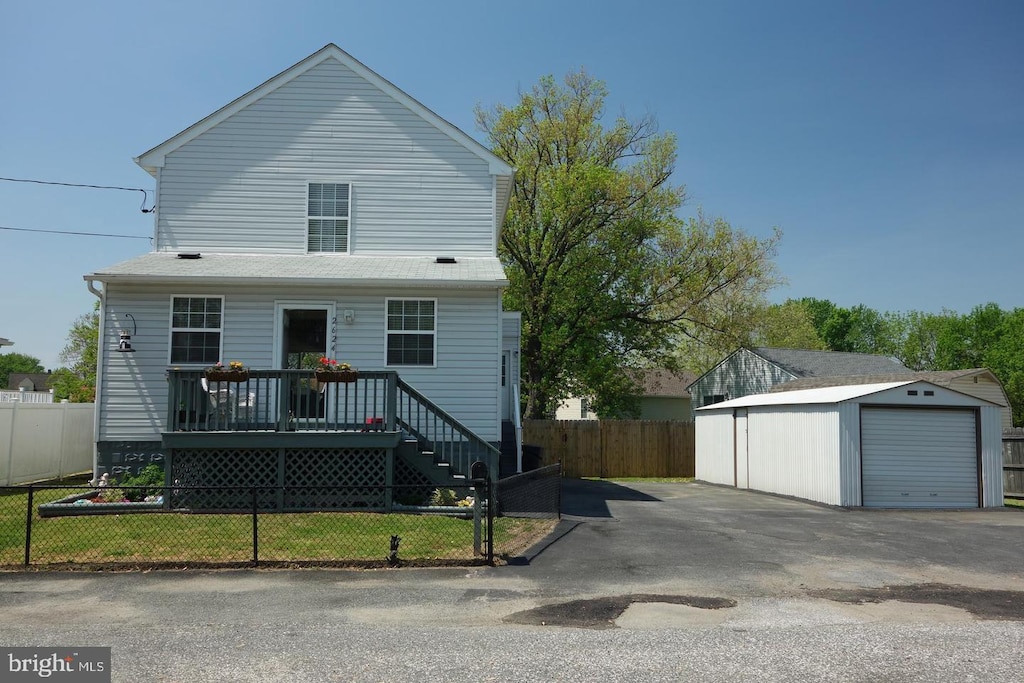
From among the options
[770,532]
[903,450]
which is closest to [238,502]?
[770,532]

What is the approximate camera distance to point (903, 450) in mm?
16047

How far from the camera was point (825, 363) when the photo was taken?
32812 mm

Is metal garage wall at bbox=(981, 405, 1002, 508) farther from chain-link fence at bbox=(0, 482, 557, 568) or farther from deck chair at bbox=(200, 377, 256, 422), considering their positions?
deck chair at bbox=(200, 377, 256, 422)

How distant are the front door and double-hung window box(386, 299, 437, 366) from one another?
3.70 ft

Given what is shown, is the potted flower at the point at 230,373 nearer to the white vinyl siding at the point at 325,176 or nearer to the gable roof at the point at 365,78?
the white vinyl siding at the point at 325,176

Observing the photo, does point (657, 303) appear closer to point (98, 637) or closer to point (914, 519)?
point (914, 519)

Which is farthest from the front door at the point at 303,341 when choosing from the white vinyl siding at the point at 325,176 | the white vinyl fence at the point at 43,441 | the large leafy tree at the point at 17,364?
the large leafy tree at the point at 17,364

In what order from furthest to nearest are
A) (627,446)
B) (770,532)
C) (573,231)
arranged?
(573,231)
(627,446)
(770,532)

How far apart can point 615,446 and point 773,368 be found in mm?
8614

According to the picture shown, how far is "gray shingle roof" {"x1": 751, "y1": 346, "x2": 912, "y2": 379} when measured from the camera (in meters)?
31.2

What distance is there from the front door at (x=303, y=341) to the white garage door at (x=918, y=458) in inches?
431

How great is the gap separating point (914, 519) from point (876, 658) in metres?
9.44

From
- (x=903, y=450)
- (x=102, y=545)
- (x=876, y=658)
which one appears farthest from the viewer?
(x=903, y=450)

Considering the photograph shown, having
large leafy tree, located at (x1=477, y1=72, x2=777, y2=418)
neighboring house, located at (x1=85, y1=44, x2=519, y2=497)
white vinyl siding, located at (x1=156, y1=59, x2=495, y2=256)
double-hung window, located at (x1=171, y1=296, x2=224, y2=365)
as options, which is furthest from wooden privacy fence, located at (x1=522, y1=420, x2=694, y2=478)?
double-hung window, located at (x1=171, y1=296, x2=224, y2=365)
